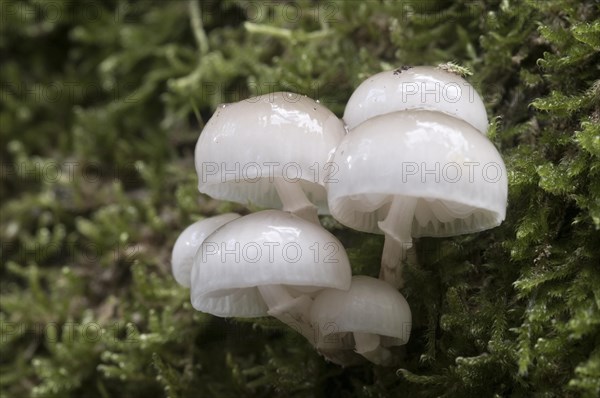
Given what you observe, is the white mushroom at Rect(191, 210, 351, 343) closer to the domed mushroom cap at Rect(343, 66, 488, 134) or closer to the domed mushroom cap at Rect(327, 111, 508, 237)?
the domed mushroom cap at Rect(327, 111, 508, 237)

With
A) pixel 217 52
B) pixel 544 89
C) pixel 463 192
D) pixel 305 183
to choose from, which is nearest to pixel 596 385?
pixel 463 192

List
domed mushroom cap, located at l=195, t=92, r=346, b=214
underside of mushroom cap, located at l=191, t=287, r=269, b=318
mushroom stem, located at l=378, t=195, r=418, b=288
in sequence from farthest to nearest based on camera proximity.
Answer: underside of mushroom cap, located at l=191, t=287, r=269, b=318
mushroom stem, located at l=378, t=195, r=418, b=288
domed mushroom cap, located at l=195, t=92, r=346, b=214

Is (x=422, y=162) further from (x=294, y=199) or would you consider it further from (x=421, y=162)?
(x=294, y=199)

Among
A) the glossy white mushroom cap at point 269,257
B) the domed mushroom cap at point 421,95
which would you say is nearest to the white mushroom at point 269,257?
the glossy white mushroom cap at point 269,257

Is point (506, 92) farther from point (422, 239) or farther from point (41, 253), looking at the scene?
point (41, 253)

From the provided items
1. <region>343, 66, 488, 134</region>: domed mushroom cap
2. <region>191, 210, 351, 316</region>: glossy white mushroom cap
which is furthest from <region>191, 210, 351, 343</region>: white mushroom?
<region>343, 66, 488, 134</region>: domed mushroom cap

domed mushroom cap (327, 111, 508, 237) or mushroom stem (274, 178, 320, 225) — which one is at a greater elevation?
domed mushroom cap (327, 111, 508, 237)
